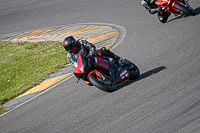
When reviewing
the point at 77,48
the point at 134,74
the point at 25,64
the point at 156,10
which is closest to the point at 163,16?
the point at 156,10

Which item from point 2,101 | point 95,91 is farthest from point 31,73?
point 95,91

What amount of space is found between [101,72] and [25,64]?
18.9 feet

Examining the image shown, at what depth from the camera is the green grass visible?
10.0m

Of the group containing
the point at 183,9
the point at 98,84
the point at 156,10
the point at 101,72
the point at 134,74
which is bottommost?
the point at 134,74

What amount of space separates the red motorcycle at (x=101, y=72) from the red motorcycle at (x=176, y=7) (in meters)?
3.98

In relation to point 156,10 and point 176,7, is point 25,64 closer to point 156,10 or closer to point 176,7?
point 156,10

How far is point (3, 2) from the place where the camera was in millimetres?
19891

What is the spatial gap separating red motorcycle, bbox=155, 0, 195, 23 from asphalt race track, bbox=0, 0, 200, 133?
310mm

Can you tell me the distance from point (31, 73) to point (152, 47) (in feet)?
14.9

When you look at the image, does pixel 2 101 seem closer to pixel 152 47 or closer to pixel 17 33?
pixel 152 47

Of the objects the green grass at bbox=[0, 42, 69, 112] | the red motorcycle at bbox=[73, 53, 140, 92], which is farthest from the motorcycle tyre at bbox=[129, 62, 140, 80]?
the green grass at bbox=[0, 42, 69, 112]

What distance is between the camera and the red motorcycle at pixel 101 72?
7031 mm

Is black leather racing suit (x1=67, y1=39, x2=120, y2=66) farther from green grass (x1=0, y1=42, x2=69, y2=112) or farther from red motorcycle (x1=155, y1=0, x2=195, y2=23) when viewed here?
red motorcycle (x1=155, y1=0, x2=195, y2=23)

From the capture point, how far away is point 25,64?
39.6ft
